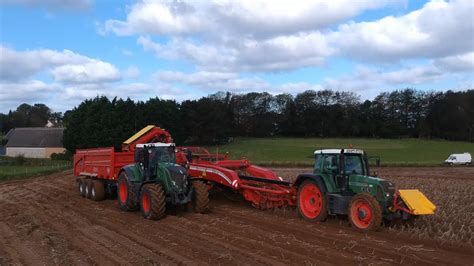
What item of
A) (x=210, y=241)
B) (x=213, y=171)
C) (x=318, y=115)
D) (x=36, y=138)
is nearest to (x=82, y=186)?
(x=213, y=171)

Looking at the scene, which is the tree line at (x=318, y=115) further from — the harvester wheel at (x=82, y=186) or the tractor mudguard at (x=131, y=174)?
the tractor mudguard at (x=131, y=174)

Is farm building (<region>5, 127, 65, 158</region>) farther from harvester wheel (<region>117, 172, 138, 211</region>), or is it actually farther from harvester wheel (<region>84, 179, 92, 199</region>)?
harvester wheel (<region>117, 172, 138, 211</region>)

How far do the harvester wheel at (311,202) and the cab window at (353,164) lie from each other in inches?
37.0

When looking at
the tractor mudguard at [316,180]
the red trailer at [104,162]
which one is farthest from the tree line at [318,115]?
the tractor mudguard at [316,180]

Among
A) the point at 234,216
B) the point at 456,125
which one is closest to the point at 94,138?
the point at 234,216

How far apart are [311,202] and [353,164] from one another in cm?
156

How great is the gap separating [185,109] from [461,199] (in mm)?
72750

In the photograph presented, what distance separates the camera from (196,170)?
667 inches

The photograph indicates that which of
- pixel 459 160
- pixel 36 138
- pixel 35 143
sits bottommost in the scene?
pixel 459 160

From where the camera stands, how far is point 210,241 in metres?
10.4

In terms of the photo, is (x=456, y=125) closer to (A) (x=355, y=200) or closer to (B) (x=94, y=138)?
(B) (x=94, y=138)

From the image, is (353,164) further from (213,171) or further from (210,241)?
(213,171)

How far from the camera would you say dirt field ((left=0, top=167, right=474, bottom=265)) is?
8891 mm

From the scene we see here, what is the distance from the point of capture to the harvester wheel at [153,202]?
13211 millimetres
